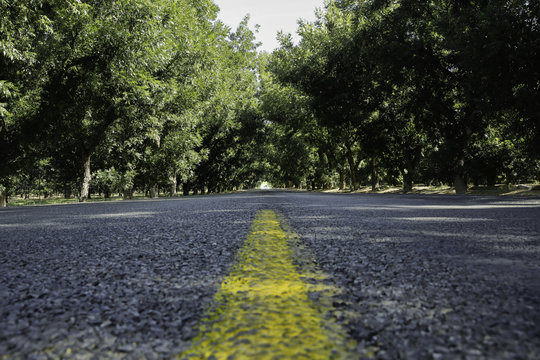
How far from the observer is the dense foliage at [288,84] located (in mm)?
11570

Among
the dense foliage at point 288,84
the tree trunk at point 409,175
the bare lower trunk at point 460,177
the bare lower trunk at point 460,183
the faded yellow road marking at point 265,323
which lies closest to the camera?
the faded yellow road marking at point 265,323

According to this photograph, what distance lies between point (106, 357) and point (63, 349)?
18 cm

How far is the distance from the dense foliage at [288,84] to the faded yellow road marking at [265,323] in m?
9.77

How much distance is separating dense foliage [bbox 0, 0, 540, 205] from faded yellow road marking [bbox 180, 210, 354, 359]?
32.1 feet

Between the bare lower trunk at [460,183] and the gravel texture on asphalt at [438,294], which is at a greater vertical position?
the bare lower trunk at [460,183]

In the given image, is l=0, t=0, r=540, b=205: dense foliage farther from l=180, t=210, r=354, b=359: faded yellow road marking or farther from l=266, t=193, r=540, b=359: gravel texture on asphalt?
l=266, t=193, r=540, b=359: gravel texture on asphalt

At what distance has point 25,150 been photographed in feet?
47.3

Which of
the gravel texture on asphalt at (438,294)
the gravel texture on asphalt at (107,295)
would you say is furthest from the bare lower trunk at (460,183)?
the gravel texture on asphalt at (107,295)

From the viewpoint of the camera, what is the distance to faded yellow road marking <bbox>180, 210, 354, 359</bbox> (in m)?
1.05

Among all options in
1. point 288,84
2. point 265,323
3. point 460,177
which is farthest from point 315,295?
point 288,84

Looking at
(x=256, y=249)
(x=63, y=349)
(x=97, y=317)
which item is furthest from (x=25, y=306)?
(x=256, y=249)

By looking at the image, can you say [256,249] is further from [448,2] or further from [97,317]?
[448,2]

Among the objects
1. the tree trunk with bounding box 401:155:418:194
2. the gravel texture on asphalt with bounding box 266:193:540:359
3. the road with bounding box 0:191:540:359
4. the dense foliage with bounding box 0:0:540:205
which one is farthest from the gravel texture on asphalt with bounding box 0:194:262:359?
A: the tree trunk with bounding box 401:155:418:194

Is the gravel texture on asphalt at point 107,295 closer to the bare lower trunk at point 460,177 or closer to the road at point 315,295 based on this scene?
the road at point 315,295
